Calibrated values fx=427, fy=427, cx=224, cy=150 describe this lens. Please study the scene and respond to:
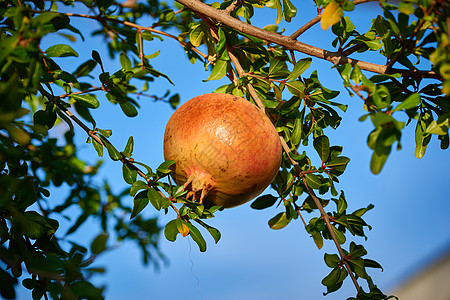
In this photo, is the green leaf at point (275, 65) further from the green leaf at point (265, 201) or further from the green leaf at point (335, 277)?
the green leaf at point (335, 277)

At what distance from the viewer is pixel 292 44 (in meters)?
1.43

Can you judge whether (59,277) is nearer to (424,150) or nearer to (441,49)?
(441,49)

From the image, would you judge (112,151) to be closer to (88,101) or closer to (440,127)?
(88,101)

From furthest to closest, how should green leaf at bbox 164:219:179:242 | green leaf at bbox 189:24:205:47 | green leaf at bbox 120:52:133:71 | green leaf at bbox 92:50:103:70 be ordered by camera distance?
green leaf at bbox 120:52:133:71 < green leaf at bbox 189:24:205:47 < green leaf at bbox 92:50:103:70 < green leaf at bbox 164:219:179:242

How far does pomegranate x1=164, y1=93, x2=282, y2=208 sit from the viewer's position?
1271 millimetres

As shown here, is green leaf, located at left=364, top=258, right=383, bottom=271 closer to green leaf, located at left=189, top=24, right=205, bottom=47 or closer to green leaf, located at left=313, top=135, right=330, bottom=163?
green leaf, located at left=313, top=135, right=330, bottom=163

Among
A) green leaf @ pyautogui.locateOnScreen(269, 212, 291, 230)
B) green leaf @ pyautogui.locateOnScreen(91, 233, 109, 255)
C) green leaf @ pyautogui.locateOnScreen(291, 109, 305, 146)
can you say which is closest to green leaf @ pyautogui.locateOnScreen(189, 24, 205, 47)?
green leaf @ pyautogui.locateOnScreen(291, 109, 305, 146)

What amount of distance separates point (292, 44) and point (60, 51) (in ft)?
2.62

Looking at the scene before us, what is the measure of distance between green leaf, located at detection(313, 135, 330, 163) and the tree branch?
10.3 inches

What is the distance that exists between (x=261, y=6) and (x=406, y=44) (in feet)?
2.25

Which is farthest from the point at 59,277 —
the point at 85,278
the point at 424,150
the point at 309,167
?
the point at 424,150

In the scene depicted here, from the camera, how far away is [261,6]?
5.75 ft

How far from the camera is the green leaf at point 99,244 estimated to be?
3.27 ft

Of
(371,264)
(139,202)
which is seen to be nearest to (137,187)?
(139,202)
